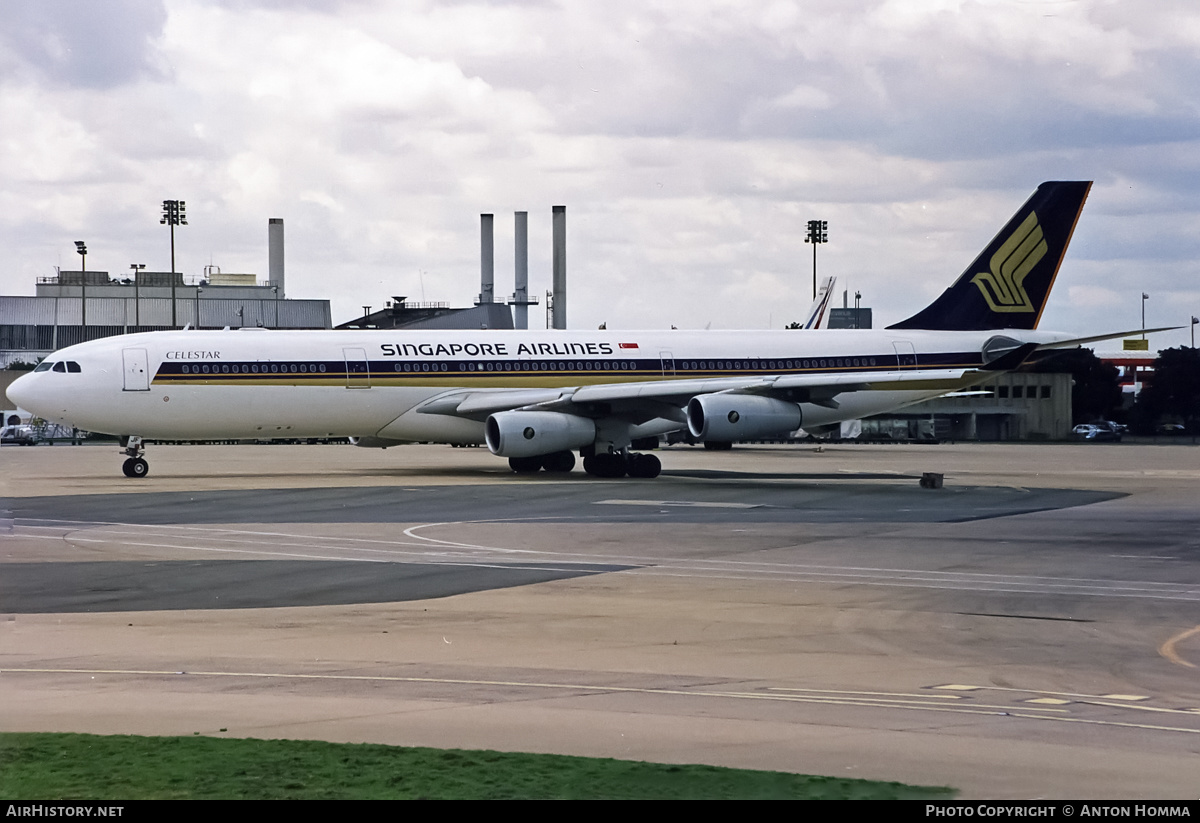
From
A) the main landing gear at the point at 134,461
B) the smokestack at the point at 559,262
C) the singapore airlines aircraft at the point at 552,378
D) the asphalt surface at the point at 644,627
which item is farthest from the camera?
the smokestack at the point at 559,262

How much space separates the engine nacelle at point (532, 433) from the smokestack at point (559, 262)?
9122cm

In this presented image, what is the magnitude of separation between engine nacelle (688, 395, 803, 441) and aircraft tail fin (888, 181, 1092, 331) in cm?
1200

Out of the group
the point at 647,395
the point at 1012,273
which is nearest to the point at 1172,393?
the point at 1012,273

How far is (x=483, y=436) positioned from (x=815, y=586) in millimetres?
27352

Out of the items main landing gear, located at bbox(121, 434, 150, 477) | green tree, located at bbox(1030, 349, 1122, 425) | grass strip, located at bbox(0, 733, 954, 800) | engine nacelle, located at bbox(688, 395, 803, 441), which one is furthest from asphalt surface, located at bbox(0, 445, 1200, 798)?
green tree, located at bbox(1030, 349, 1122, 425)

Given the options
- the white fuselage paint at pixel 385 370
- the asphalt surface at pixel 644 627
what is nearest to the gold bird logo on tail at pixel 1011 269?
the white fuselage paint at pixel 385 370

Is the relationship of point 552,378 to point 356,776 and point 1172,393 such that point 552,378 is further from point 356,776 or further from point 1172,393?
point 1172,393

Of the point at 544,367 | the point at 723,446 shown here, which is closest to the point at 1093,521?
the point at 544,367

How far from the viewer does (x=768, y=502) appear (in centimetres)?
3584

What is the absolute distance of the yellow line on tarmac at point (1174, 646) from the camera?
49.1ft

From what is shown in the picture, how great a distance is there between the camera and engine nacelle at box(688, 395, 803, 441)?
1626 inches

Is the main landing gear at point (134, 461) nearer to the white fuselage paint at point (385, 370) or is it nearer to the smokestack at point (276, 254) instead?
the white fuselage paint at point (385, 370)

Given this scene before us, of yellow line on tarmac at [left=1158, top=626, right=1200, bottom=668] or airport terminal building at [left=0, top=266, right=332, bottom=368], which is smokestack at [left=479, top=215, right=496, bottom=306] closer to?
airport terminal building at [left=0, top=266, right=332, bottom=368]

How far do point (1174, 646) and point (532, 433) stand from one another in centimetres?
2821
